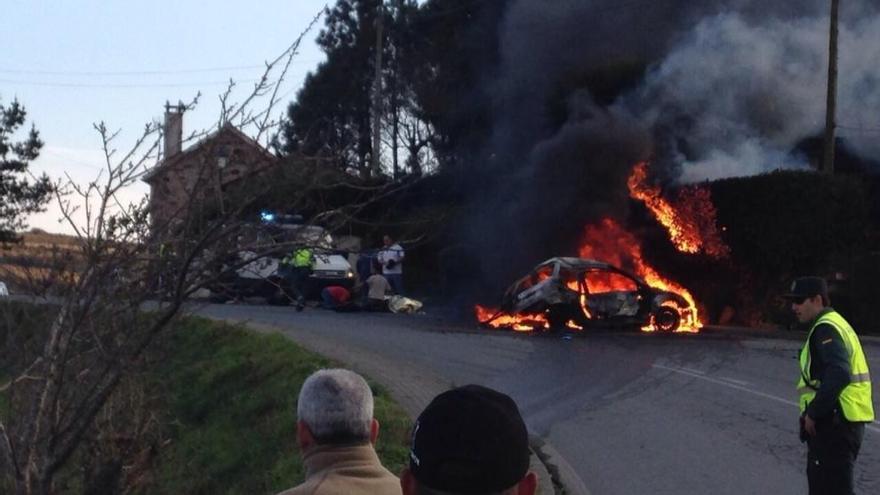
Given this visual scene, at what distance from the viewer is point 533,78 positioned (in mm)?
33062

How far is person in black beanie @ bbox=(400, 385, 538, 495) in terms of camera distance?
2600 mm

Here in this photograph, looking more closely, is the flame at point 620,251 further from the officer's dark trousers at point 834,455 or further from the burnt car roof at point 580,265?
the officer's dark trousers at point 834,455

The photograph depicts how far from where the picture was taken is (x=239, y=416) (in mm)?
15109

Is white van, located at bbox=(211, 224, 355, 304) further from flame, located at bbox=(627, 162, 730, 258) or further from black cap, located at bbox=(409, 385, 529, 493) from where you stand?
flame, located at bbox=(627, 162, 730, 258)

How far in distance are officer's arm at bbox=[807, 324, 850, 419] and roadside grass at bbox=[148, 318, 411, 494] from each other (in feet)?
11.6

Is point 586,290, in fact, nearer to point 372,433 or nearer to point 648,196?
point 648,196

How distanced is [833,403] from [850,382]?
167 mm

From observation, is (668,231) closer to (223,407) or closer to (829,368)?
(223,407)

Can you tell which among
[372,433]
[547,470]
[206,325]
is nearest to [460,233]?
[206,325]

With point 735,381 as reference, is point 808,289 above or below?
above

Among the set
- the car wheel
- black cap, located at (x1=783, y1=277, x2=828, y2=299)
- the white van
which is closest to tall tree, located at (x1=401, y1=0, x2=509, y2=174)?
the car wheel

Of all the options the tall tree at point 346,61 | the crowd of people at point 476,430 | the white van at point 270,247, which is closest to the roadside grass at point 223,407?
the white van at point 270,247

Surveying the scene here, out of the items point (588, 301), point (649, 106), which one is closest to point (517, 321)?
point (588, 301)

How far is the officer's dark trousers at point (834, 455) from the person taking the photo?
22.7ft
